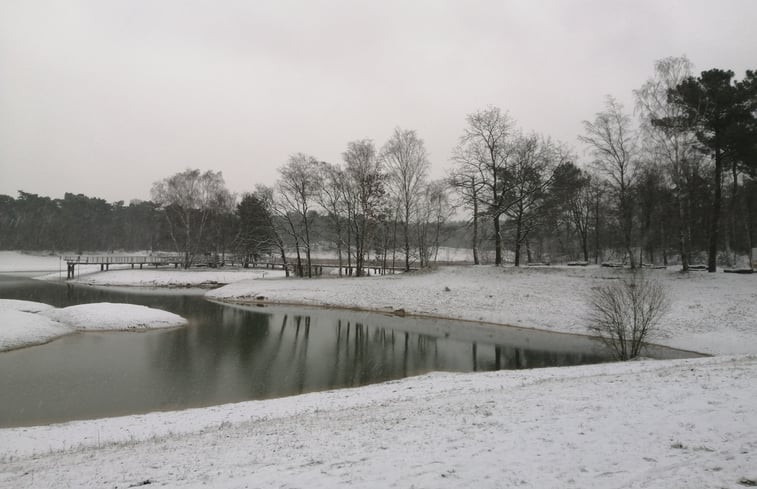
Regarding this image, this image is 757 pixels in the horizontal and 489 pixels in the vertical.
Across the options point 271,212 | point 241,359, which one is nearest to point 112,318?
point 241,359

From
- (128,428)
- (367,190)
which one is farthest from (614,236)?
(128,428)

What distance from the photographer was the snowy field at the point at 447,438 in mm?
5156

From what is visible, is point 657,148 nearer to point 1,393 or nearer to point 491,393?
point 491,393

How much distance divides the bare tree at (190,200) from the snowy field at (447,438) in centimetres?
5006

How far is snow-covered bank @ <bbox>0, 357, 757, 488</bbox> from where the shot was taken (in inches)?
202

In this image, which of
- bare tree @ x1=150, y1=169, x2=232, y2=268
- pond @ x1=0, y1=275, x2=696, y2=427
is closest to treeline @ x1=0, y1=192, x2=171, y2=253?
bare tree @ x1=150, y1=169, x2=232, y2=268

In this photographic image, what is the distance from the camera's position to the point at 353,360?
18.4 m

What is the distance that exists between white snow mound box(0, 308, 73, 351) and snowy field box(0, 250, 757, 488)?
12.8 metres

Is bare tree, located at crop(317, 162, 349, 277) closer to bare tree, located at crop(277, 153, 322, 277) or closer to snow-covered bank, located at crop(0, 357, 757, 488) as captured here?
bare tree, located at crop(277, 153, 322, 277)

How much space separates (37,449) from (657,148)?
33126mm

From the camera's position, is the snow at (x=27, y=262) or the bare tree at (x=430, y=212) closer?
the bare tree at (x=430, y=212)

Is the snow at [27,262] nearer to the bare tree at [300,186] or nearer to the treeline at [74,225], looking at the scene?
the treeline at [74,225]

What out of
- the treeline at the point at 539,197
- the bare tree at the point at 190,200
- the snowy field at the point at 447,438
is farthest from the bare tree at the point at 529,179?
the bare tree at the point at 190,200

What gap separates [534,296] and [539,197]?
1080 centimetres
